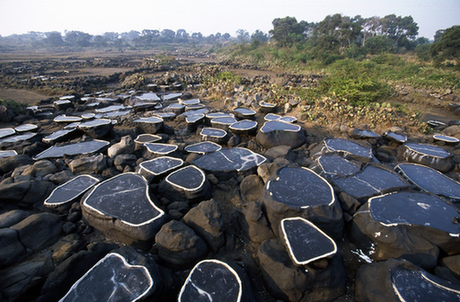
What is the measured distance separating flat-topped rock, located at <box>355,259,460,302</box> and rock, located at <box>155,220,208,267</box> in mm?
1764

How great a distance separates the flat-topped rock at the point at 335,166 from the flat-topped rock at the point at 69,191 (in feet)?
13.2

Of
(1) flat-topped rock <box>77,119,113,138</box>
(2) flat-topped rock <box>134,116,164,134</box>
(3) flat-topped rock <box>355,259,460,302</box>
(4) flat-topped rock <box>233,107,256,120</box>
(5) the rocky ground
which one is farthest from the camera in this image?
(4) flat-topped rock <box>233,107,256,120</box>

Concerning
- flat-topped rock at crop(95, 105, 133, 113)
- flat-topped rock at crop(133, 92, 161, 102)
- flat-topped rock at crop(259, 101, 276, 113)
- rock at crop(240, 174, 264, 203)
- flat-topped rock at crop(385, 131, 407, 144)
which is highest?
flat-topped rock at crop(259, 101, 276, 113)

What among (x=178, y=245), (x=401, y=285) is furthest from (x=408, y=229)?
(x=178, y=245)

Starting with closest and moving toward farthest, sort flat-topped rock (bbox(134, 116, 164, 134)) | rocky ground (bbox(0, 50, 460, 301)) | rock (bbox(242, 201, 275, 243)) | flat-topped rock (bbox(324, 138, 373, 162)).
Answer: rocky ground (bbox(0, 50, 460, 301)) → rock (bbox(242, 201, 275, 243)) → flat-topped rock (bbox(324, 138, 373, 162)) → flat-topped rock (bbox(134, 116, 164, 134))

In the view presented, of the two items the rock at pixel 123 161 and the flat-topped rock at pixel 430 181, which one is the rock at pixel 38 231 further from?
the flat-topped rock at pixel 430 181

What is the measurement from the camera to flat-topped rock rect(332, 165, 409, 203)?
10.2ft

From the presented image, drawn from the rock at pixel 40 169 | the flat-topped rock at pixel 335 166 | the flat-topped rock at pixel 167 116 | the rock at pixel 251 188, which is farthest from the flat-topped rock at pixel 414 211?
the flat-topped rock at pixel 167 116

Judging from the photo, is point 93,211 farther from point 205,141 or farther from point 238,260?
point 205,141

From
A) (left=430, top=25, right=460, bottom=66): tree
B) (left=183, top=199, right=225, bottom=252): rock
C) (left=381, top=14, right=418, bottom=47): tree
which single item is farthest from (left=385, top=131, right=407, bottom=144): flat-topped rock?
(left=381, top=14, right=418, bottom=47): tree

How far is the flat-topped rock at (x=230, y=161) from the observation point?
406cm

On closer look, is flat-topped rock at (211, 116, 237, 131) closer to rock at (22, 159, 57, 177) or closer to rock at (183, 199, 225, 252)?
rock at (183, 199, 225, 252)

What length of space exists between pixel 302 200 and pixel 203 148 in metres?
2.68

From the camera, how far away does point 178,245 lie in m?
2.33
